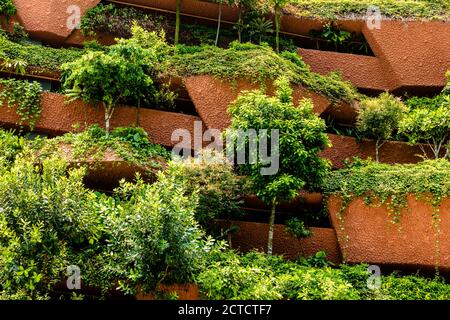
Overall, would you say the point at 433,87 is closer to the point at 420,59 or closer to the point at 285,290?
the point at 420,59

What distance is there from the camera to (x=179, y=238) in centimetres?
1138

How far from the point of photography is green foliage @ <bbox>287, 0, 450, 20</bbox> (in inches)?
810

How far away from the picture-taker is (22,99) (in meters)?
17.1

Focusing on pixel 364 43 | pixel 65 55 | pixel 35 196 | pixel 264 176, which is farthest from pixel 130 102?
pixel 364 43

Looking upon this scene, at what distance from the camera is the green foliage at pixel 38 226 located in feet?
36.6

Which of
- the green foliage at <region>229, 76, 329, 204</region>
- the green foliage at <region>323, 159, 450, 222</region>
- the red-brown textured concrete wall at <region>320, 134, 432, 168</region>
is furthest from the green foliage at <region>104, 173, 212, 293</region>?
the red-brown textured concrete wall at <region>320, 134, 432, 168</region>

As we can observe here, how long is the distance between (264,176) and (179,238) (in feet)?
11.7

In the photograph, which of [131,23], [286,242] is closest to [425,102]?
[286,242]

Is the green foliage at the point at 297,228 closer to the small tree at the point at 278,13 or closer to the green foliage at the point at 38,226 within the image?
the green foliage at the point at 38,226

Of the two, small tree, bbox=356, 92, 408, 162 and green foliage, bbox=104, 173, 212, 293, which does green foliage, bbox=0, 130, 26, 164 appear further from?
small tree, bbox=356, 92, 408, 162

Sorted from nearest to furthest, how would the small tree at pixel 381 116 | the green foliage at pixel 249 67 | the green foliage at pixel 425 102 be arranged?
the green foliage at pixel 249 67 < the small tree at pixel 381 116 < the green foliage at pixel 425 102

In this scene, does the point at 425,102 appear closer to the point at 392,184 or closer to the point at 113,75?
the point at 392,184

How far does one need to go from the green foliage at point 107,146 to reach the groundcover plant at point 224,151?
44mm

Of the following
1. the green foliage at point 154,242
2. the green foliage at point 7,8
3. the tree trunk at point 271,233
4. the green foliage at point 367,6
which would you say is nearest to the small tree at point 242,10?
the green foliage at point 367,6
